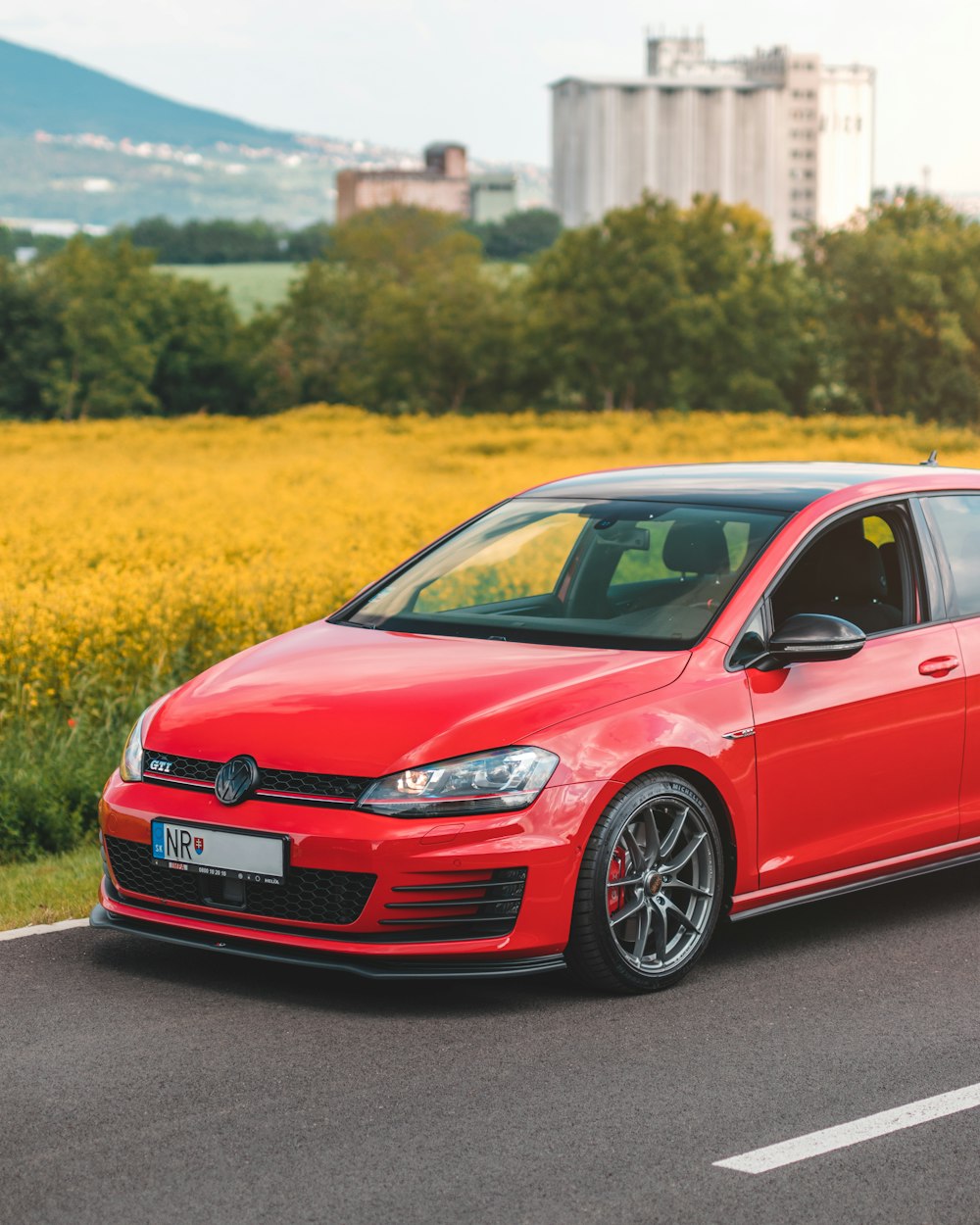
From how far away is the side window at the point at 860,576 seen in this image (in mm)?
6516

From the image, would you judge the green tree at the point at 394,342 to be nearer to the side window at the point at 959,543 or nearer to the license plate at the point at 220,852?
the side window at the point at 959,543

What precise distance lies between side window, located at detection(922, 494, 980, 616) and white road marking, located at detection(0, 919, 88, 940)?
332 cm

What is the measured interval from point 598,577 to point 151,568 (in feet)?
25.1

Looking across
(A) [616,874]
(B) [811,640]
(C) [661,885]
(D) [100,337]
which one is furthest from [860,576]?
(D) [100,337]

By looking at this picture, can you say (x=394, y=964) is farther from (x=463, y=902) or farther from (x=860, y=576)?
A: (x=860, y=576)

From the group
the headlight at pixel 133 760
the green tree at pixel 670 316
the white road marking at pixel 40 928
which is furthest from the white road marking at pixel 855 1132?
the green tree at pixel 670 316

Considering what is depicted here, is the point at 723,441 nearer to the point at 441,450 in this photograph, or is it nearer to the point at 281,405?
the point at 441,450

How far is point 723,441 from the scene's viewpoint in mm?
52969

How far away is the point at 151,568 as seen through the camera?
13.9 m

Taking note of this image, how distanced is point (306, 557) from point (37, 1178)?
12.3 metres

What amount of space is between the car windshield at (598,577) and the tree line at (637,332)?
3567 inches

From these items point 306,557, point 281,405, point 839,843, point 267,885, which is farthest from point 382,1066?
point 281,405

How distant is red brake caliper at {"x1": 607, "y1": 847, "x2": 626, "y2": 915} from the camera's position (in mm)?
5548

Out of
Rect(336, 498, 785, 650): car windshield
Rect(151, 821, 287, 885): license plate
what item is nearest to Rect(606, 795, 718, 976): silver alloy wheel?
Rect(336, 498, 785, 650): car windshield
